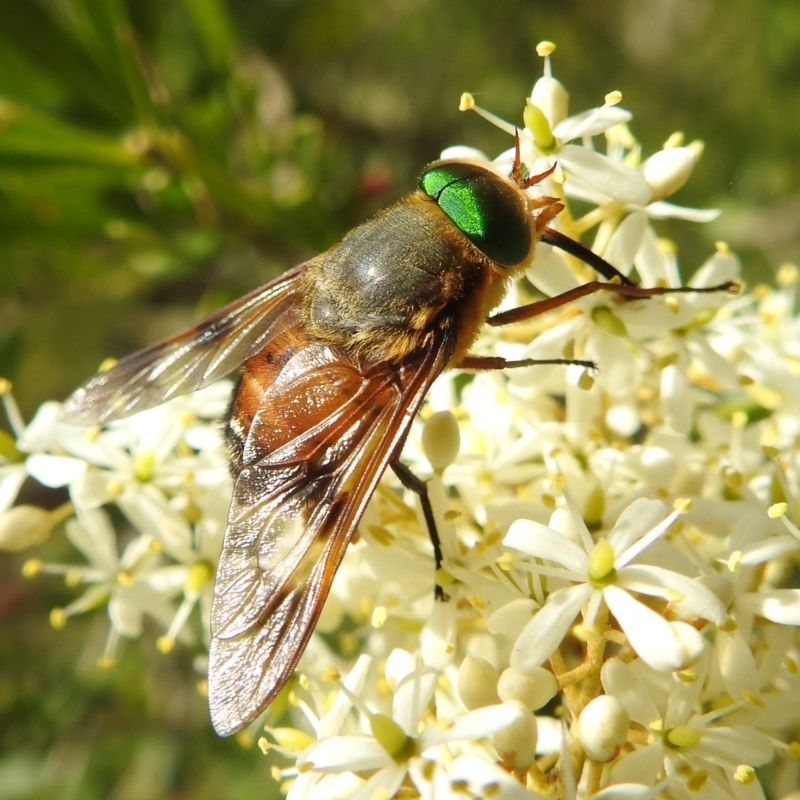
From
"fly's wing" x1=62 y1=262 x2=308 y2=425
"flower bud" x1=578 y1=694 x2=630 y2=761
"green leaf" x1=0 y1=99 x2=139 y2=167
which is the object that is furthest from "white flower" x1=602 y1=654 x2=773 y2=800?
"green leaf" x1=0 y1=99 x2=139 y2=167

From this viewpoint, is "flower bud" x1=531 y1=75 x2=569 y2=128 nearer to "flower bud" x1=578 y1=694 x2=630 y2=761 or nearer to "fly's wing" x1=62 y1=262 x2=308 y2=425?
"fly's wing" x1=62 y1=262 x2=308 y2=425

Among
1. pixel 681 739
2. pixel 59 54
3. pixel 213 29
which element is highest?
pixel 59 54

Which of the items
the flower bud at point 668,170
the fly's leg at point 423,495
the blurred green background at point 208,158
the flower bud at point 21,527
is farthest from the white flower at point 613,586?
the blurred green background at point 208,158

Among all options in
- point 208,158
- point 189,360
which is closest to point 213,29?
point 208,158

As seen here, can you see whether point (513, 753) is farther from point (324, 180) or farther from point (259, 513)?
point (324, 180)

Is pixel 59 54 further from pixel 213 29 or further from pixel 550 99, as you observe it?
pixel 550 99
